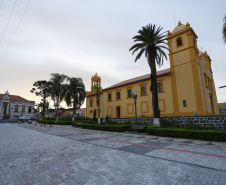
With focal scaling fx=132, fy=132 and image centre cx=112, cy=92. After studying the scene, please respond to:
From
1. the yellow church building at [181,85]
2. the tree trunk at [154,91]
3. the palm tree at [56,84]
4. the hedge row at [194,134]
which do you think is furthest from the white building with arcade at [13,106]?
the hedge row at [194,134]

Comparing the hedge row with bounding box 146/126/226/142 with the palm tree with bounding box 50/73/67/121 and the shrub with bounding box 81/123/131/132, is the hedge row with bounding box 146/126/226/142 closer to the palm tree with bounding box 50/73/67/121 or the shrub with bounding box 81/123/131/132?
the shrub with bounding box 81/123/131/132

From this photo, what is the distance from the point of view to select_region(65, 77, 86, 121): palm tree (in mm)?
29139

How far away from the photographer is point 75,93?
29344 mm

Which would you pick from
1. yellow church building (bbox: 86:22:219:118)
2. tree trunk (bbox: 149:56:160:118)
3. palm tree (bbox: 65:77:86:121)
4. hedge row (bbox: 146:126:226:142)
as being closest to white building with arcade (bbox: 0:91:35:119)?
palm tree (bbox: 65:77:86:121)

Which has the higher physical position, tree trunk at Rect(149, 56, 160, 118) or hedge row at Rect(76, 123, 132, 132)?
tree trunk at Rect(149, 56, 160, 118)

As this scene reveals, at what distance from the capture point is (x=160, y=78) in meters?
23.7

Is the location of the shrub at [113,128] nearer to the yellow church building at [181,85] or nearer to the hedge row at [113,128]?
the hedge row at [113,128]

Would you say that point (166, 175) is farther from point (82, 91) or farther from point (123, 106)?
point (82, 91)

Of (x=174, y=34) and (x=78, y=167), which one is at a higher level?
(x=174, y=34)

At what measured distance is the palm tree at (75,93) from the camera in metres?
29.1

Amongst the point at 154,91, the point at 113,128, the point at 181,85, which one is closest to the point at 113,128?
the point at 113,128

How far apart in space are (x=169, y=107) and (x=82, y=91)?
18364 mm

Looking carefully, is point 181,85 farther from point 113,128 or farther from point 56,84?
point 56,84

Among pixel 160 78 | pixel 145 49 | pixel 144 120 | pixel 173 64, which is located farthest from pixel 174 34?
pixel 144 120
